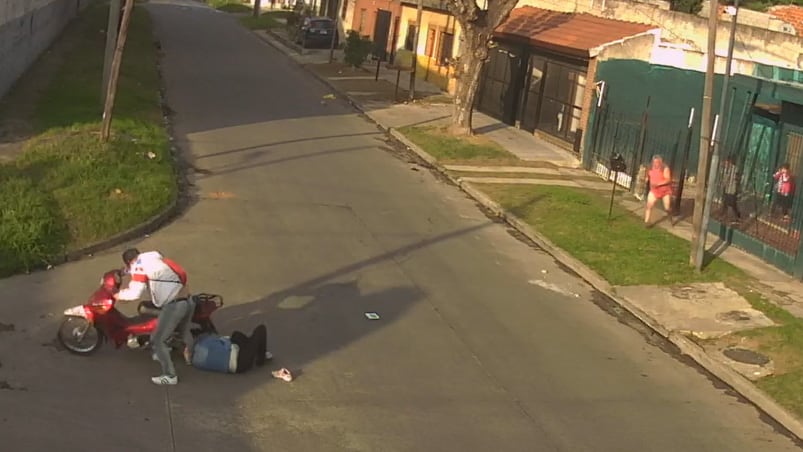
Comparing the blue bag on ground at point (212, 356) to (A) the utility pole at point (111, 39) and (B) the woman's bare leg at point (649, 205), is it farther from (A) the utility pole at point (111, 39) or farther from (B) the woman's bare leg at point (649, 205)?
(A) the utility pole at point (111, 39)

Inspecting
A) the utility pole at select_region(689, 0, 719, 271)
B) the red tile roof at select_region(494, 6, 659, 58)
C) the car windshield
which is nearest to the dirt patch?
the utility pole at select_region(689, 0, 719, 271)

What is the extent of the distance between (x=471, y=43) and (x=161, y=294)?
1886 cm

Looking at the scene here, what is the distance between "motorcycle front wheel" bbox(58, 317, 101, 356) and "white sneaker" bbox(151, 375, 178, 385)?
850 mm

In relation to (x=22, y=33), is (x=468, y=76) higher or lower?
higher

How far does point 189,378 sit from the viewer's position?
9.82m

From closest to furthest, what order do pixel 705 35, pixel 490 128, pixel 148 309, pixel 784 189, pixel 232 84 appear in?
1. pixel 148 309
2. pixel 784 189
3. pixel 705 35
4. pixel 490 128
5. pixel 232 84

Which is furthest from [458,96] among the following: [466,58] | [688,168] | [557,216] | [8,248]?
[8,248]

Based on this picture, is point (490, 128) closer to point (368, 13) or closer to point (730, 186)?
point (730, 186)

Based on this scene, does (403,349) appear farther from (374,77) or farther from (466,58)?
(374,77)

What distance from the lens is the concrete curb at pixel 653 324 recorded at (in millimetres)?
11203

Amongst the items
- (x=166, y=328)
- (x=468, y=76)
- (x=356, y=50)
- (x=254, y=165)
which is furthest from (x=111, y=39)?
(x=356, y=50)

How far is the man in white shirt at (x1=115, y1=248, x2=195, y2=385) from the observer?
962cm

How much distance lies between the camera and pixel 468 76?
27.8 metres

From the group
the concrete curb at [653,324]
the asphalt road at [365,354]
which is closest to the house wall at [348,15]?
the concrete curb at [653,324]
